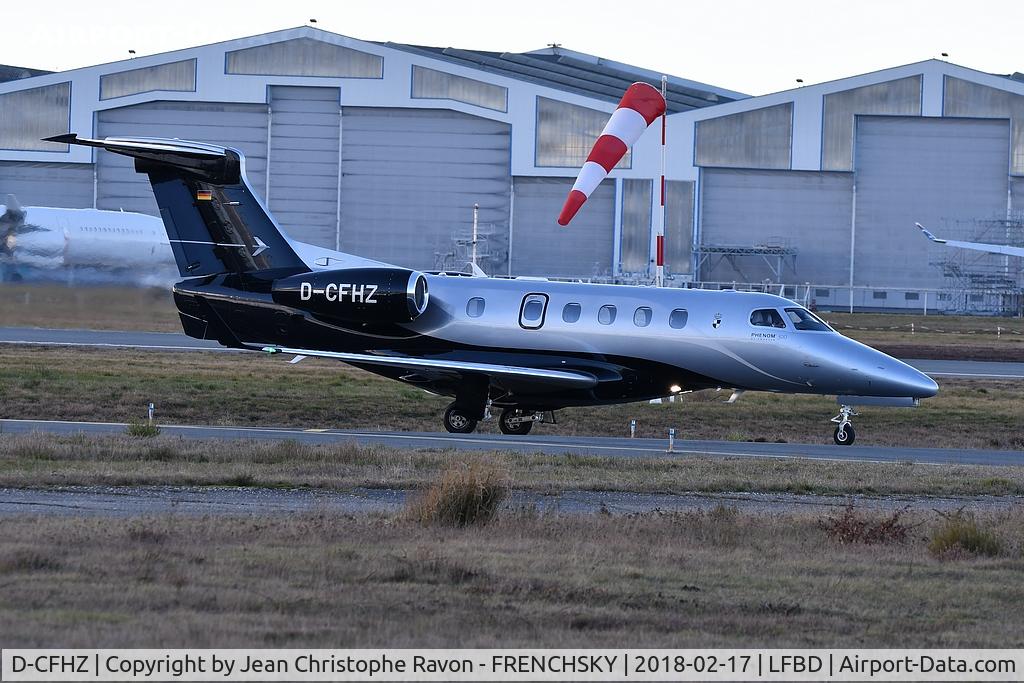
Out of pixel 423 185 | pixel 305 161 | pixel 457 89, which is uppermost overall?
pixel 457 89

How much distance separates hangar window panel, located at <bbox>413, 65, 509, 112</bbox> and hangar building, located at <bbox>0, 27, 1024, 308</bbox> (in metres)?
0.11

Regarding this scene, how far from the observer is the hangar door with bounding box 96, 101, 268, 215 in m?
71.4

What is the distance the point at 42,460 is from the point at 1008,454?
16189 millimetres

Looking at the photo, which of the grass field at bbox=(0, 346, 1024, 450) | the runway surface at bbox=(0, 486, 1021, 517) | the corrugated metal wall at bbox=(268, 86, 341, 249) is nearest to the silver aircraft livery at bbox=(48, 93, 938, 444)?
the grass field at bbox=(0, 346, 1024, 450)

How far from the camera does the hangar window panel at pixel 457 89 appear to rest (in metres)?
72.2

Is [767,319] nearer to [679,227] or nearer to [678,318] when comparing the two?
[678,318]

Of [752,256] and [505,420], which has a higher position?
[752,256]

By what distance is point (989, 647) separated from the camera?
27.4 ft

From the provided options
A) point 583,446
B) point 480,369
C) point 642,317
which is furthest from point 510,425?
point 583,446

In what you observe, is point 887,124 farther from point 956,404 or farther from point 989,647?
point 989,647

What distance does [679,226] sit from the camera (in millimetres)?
75125

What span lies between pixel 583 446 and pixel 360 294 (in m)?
5.34

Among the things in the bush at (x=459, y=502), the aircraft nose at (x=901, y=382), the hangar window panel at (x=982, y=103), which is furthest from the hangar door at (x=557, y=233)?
the bush at (x=459, y=502)

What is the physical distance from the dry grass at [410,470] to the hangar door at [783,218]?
181ft
